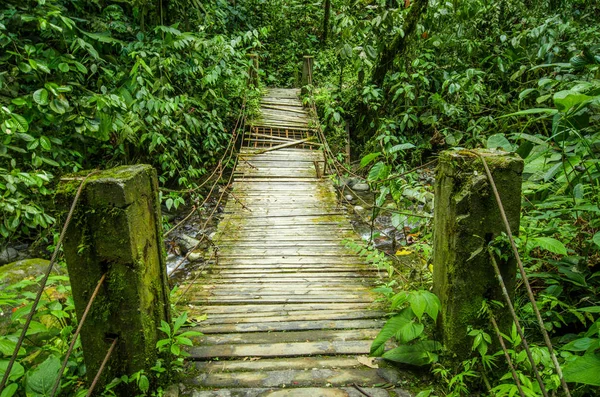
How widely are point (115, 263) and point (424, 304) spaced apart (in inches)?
52.7

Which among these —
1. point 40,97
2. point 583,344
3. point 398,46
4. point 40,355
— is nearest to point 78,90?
point 40,97

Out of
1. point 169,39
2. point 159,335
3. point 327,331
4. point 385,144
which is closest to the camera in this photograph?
point 159,335

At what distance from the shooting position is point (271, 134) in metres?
8.34

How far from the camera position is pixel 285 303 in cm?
280

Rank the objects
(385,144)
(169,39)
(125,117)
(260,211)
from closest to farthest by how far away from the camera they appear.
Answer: (125,117) → (169,39) → (260,211) → (385,144)

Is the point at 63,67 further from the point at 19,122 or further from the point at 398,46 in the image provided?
the point at 398,46

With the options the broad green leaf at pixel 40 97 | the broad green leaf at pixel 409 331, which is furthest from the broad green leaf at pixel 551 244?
the broad green leaf at pixel 40 97

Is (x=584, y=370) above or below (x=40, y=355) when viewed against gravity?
above

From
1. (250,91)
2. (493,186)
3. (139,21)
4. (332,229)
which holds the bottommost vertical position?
(332,229)

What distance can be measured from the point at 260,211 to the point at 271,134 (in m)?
3.25

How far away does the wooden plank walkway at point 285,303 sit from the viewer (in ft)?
6.07

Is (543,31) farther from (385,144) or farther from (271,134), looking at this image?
(271,134)

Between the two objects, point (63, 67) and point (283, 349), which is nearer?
point (283, 349)

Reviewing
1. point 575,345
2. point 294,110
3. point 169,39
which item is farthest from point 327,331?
point 294,110
